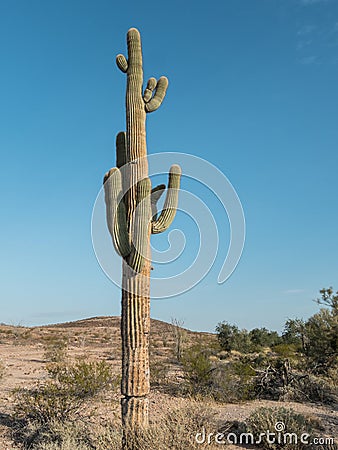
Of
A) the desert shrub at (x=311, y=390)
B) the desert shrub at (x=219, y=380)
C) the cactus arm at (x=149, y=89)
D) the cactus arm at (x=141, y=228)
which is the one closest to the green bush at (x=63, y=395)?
the cactus arm at (x=141, y=228)

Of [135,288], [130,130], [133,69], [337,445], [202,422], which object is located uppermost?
[133,69]

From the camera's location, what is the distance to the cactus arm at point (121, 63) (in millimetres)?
8211

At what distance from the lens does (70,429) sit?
283 inches

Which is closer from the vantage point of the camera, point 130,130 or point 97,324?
point 130,130

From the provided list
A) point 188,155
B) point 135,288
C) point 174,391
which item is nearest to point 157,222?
point 135,288

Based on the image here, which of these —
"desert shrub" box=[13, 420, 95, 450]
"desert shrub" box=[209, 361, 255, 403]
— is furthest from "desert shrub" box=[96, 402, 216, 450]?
"desert shrub" box=[209, 361, 255, 403]

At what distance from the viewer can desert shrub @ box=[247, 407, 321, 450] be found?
23.2ft

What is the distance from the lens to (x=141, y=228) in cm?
700

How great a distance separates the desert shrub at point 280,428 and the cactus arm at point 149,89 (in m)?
6.07

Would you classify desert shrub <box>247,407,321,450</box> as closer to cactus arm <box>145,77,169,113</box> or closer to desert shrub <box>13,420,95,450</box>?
desert shrub <box>13,420,95,450</box>

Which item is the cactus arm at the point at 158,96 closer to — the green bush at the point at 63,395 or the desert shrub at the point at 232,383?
the green bush at the point at 63,395

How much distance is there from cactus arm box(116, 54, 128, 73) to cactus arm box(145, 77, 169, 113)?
28.2 inches

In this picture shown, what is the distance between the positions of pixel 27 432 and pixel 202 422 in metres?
3.11

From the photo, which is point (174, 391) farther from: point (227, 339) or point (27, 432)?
point (227, 339)
